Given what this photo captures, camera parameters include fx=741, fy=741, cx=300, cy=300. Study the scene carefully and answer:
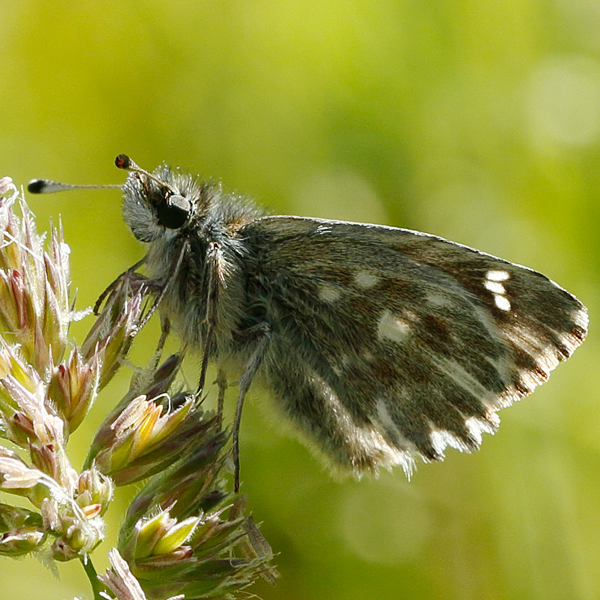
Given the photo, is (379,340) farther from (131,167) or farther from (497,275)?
(131,167)

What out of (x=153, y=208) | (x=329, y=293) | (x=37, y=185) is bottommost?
(x=37, y=185)

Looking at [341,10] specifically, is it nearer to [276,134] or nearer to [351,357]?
[276,134]

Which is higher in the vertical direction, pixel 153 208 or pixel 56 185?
pixel 153 208

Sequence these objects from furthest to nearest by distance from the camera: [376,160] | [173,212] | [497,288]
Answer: [376,160], [497,288], [173,212]

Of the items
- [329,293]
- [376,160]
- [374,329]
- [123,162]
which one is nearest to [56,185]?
[123,162]

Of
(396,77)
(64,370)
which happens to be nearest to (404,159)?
(396,77)

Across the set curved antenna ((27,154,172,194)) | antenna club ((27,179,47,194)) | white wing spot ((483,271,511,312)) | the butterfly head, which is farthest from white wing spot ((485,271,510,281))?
antenna club ((27,179,47,194))

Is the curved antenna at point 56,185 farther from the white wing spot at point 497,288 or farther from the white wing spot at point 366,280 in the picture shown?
the white wing spot at point 497,288

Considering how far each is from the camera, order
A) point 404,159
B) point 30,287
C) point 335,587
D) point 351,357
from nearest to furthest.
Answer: point 30,287 → point 351,357 → point 335,587 → point 404,159
